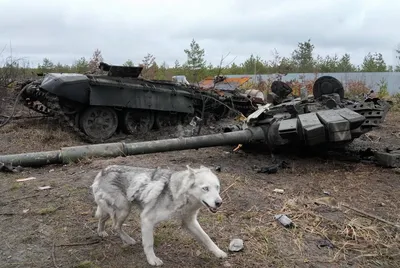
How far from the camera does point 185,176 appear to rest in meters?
4.29

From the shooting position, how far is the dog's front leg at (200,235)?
441cm

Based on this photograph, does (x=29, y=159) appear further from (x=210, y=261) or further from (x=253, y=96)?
(x=253, y=96)

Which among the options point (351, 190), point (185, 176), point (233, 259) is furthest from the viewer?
point (351, 190)

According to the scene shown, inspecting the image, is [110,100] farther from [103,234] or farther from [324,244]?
[324,244]

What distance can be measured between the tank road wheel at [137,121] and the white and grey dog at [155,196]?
28.0 feet

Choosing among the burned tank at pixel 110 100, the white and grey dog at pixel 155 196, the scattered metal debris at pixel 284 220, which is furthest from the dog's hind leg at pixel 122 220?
the burned tank at pixel 110 100

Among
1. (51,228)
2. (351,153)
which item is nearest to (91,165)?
(51,228)

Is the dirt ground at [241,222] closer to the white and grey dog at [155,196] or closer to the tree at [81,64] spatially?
the white and grey dog at [155,196]

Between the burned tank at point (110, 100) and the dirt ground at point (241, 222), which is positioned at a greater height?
the burned tank at point (110, 100)

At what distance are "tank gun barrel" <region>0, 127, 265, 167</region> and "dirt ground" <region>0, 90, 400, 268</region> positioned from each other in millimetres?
211

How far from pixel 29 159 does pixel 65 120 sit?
4046 mm

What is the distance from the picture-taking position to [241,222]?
18.3 ft

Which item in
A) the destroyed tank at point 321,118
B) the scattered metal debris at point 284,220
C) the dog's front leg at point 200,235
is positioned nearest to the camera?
the dog's front leg at point 200,235

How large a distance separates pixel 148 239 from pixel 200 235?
52cm
